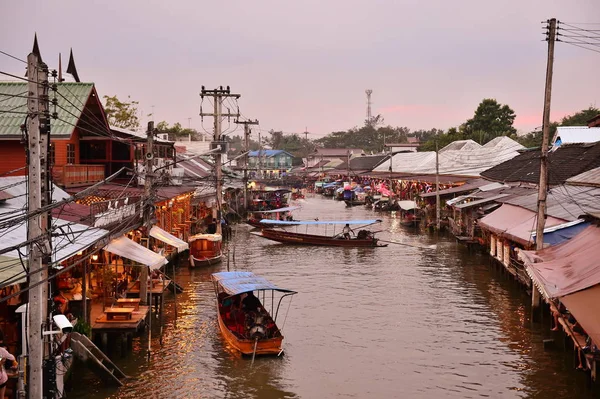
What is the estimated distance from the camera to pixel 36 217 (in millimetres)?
11109

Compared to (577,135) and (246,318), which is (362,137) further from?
(246,318)

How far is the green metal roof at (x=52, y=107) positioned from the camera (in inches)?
1007

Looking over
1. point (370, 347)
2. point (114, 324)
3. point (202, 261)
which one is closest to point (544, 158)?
point (370, 347)

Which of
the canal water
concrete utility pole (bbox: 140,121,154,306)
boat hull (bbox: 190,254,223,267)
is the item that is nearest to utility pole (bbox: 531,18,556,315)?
the canal water

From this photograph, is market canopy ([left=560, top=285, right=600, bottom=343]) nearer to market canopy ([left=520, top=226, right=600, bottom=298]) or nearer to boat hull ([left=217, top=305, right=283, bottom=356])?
market canopy ([left=520, top=226, right=600, bottom=298])

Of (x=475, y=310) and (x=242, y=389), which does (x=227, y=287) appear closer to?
(x=242, y=389)

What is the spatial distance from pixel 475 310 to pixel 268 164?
12267 cm

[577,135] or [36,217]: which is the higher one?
[577,135]

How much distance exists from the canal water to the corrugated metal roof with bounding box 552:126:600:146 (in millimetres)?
14830

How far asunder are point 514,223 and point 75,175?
1718 cm

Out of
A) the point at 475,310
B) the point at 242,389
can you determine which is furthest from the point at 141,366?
the point at 475,310

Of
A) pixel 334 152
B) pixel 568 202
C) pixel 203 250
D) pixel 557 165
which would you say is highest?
pixel 334 152

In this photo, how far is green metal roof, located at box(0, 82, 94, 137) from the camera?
1007 inches

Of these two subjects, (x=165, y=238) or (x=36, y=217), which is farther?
(x=165, y=238)
